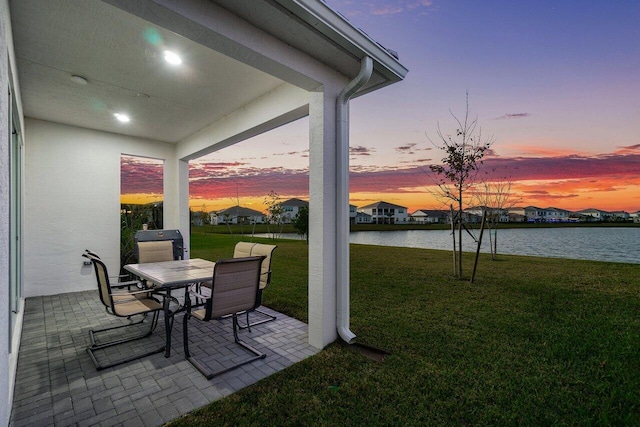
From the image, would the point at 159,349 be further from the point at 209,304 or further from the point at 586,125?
the point at 586,125

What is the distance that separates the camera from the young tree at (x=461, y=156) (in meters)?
6.01

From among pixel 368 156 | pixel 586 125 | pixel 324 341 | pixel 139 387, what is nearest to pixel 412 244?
pixel 368 156

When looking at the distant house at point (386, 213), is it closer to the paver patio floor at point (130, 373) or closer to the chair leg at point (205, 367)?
A: the paver patio floor at point (130, 373)

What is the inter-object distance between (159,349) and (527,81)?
9.10m

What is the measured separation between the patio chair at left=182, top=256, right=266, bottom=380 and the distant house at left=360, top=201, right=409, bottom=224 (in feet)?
109

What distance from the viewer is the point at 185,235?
6148mm

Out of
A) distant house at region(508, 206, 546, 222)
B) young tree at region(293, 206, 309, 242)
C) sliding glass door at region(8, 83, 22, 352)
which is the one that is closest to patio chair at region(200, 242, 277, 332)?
sliding glass door at region(8, 83, 22, 352)

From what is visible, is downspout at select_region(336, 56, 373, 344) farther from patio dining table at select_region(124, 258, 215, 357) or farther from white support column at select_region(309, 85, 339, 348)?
patio dining table at select_region(124, 258, 215, 357)

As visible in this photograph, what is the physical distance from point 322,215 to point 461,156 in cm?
448

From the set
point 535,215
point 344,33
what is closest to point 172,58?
point 344,33

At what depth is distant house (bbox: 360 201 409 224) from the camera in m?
35.2

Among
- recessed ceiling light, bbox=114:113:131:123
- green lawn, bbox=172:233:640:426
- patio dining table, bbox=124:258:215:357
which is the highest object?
recessed ceiling light, bbox=114:113:131:123

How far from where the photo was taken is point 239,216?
1112cm

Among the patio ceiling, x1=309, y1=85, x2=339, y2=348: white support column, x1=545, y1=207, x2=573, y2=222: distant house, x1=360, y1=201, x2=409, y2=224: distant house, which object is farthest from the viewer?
x1=360, y1=201, x2=409, y2=224: distant house
